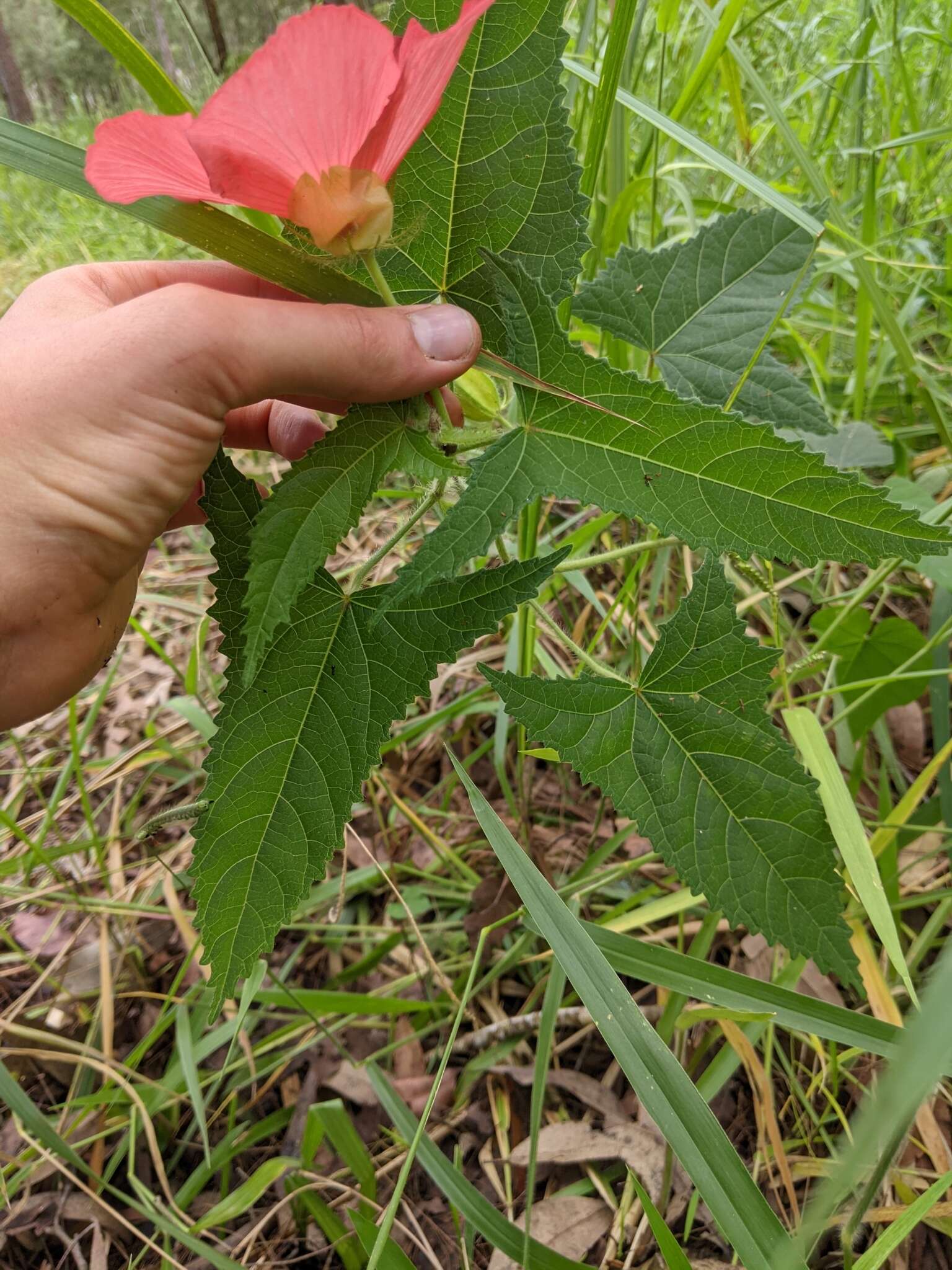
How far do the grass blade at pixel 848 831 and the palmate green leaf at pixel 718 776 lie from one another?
0.04 metres

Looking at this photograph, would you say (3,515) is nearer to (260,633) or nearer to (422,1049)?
(260,633)

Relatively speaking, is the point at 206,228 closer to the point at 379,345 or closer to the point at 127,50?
the point at 379,345

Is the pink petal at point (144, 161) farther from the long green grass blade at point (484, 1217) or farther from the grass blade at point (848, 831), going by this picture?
the long green grass blade at point (484, 1217)

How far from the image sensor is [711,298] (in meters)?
0.73

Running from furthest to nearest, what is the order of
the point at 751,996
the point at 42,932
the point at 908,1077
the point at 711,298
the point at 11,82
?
the point at 11,82, the point at 42,932, the point at 711,298, the point at 751,996, the point at 908,1077

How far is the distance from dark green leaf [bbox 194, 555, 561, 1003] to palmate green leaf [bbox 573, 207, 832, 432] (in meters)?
0.34

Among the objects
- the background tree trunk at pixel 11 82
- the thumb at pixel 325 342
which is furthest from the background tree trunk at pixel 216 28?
the background tree trunk at pixel 11 82

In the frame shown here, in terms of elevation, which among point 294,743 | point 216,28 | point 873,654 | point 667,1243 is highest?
point 216,28

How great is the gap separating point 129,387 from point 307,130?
23 cm

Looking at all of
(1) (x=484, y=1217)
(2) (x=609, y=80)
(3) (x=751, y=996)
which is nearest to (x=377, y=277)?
(2) (x=609, y=80)

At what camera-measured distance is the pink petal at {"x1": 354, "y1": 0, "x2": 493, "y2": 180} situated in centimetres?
39

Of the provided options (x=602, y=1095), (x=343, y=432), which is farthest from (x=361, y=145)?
(x=602, y=1095)

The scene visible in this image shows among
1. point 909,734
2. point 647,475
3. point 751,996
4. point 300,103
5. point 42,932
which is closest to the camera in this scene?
point 300,103

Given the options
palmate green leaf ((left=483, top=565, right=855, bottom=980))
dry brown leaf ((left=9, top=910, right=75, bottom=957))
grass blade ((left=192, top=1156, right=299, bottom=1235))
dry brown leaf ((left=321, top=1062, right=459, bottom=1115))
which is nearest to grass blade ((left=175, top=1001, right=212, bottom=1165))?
grass blade ((left=192, top=1156, right=299, bottom=1235))
